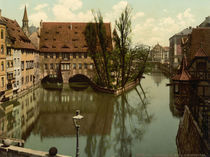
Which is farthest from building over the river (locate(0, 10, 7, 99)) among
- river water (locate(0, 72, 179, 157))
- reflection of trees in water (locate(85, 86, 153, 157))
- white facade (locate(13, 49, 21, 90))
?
reflection of trees in water (locate(85, 86, 153, 157))

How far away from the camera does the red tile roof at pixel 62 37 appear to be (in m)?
56.1

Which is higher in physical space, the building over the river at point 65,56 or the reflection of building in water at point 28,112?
the building over the river at point 65,56

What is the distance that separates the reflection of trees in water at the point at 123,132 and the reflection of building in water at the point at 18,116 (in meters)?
6.66

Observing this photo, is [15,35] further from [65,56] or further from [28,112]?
[28,112]

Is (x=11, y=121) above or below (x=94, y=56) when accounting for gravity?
below

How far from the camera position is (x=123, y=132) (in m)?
20.4

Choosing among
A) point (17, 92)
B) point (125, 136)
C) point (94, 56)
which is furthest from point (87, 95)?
point (125, 136)

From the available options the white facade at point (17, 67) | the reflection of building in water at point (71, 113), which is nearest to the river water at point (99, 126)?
the reflection of building in water at point (71, 113)

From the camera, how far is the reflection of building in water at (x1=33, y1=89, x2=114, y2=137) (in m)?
21.0

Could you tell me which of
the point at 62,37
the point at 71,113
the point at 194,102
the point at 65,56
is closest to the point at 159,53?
the point at 62,37

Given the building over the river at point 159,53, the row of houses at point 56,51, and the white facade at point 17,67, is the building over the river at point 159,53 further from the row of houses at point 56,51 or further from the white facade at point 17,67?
the white facade at point 17,67

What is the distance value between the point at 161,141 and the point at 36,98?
967 inches

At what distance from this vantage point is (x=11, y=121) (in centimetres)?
2406

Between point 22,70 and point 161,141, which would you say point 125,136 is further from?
point 22,70
